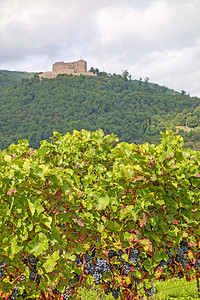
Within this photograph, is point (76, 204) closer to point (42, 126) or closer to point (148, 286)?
point (148, 286)

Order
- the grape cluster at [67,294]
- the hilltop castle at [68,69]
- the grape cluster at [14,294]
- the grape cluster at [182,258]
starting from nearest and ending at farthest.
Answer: the grape cluster at [14,294], the grape cluster at [67,294], the grape cluster at [182,258], the hilltop castle at [68,69]

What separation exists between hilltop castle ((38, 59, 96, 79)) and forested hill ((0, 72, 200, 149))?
183 inches

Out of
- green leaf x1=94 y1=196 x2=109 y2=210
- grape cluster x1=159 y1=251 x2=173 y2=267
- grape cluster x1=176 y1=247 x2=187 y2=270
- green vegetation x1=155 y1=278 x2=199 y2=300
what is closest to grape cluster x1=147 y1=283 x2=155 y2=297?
green vegetation x1=155 y1=278 x2=199 y2=300

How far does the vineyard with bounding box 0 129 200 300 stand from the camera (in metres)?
2.62

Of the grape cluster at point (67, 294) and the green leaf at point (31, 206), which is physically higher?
the green leaf at point (31, 206)

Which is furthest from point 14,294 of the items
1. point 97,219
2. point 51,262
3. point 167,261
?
point 167,261

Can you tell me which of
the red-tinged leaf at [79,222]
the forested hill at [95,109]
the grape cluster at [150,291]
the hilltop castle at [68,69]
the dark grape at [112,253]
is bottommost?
the grape cluster at [150,291]

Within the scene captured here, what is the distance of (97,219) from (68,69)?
128 metres

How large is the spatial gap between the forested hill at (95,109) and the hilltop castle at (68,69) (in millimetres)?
4656

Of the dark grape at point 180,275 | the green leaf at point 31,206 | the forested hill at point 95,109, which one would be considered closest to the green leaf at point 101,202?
the green leaf at point 31,206

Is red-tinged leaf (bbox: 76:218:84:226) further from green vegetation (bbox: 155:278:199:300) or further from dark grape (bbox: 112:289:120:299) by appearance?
green vegetation (bbox: 155:278:199:300)

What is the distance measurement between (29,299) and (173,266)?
5.81 feet

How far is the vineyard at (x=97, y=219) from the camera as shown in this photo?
262 cm

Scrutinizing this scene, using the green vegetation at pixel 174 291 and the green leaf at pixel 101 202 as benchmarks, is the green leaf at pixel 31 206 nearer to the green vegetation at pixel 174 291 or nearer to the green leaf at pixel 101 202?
the green leaf at pixel 101 202
